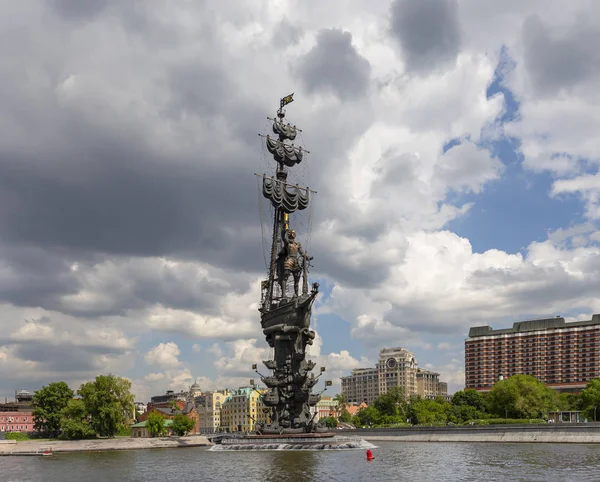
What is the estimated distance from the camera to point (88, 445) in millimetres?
124312

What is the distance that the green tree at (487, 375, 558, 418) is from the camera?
15875cm

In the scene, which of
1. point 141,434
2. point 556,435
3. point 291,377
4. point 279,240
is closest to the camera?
point 291,377

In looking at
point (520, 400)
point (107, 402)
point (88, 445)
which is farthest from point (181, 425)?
point (520, 400)

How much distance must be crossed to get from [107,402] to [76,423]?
23.5 feet

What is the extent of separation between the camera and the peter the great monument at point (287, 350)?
4077 inches

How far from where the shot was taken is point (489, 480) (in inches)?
2164

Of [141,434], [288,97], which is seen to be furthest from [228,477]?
[141,434]

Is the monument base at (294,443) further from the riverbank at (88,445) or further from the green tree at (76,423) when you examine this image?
the green tree at (76,423)

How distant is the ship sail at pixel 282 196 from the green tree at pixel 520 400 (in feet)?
239

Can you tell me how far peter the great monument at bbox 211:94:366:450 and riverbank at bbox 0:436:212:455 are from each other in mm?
27812

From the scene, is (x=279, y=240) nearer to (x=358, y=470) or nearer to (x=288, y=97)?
(x=288, y=97)

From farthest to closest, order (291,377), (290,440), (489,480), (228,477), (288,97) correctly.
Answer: (288,97)
(291,377)
(290,440)
(228,477)
(489,480)

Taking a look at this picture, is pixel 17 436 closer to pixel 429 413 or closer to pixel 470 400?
pixel 429 413

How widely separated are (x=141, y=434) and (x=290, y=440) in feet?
318
